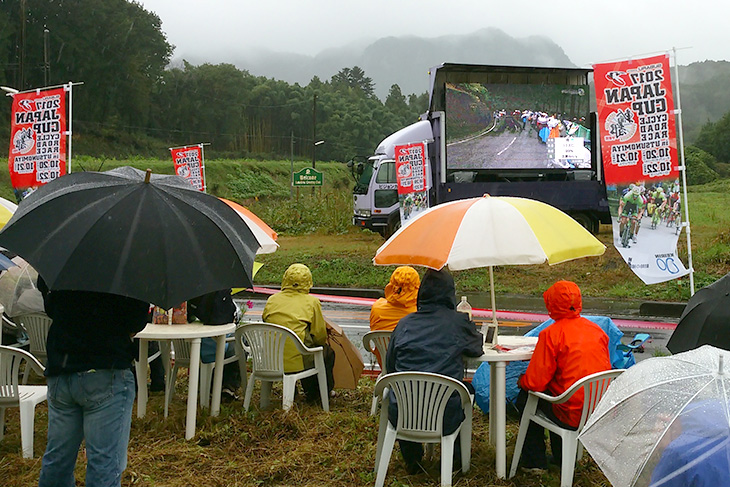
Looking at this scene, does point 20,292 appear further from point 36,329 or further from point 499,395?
point 499,395

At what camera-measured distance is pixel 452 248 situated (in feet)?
16.5

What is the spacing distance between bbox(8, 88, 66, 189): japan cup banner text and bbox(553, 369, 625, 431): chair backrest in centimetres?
955

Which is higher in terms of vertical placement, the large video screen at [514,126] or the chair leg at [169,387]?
the large video screen at [514,126]

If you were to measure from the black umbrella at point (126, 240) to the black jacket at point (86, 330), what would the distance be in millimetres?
219

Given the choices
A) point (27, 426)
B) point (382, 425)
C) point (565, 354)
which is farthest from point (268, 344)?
point (565, 354)

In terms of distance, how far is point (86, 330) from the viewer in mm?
3467

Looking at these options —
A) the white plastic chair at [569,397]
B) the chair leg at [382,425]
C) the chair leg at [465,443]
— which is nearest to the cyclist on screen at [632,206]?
the white plastic chair at [569,397]

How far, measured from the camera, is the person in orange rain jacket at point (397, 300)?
6.19 metres

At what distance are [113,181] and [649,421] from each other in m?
2.74

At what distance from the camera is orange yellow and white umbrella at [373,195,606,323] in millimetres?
4938

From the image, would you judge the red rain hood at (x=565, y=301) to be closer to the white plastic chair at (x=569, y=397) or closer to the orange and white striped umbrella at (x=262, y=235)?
the white plastic chair at (x=569, y=397)

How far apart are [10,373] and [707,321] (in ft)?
14.8

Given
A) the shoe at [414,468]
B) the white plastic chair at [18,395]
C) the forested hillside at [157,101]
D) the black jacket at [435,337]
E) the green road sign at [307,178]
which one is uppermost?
the forested hillside at [157,101]

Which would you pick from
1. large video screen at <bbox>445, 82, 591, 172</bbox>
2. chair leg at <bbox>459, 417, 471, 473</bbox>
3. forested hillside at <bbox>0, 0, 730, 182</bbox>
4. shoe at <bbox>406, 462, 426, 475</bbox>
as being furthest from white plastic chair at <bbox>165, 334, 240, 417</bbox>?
forested hillside at <bbox>0, 0, 730, 182</bbox>
